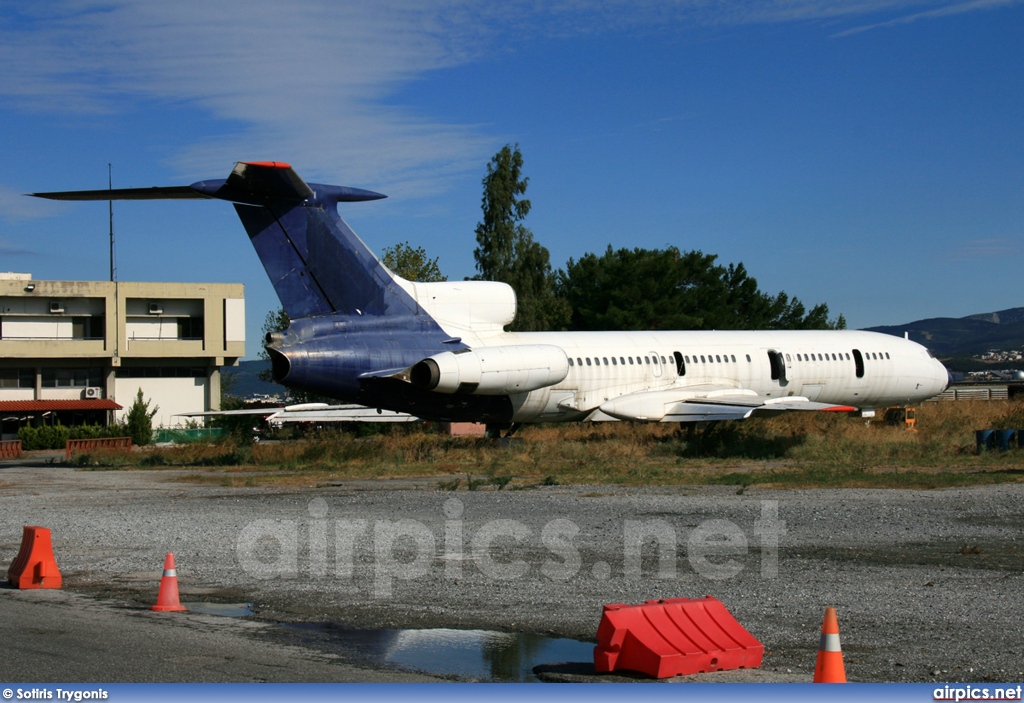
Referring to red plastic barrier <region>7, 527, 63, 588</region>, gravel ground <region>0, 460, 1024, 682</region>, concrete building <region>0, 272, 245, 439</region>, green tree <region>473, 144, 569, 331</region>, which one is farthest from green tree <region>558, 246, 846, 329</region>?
red plastic barrier <region>7, 527, 63, 588</region>

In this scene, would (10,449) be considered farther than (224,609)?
Yes

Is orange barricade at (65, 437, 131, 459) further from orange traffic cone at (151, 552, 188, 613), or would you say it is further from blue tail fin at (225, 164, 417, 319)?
orange traffic cone at (151, 552, 188, 613)

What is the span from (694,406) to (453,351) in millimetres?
6331

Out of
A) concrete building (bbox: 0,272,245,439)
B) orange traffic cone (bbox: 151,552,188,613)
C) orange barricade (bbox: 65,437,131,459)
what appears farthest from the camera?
concrete building (bbox: 0,272,245,439)

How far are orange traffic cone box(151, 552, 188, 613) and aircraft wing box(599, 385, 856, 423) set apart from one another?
17.5 meters

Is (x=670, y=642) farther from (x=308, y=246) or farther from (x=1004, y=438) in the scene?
(x=1004, y=438)

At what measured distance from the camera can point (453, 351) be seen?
23922mm

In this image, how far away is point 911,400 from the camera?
3259 centimetres

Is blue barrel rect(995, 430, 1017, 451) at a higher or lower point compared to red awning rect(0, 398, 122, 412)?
lower

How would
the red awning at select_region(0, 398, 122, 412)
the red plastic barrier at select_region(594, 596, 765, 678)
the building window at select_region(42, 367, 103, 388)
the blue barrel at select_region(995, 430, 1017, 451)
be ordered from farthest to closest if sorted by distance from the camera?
the building window at select_region(42, 367, 103, 388) → the red awning at select_region(0, 398, 122, 412) → the blue barrel at select_region(995, 430, 1017, 451) → the red plastic barrier at select_region(594, 596, 765, 678)

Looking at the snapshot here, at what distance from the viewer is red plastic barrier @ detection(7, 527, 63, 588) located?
10719 mm

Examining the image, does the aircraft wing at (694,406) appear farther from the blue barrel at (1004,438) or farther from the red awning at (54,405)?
the red awning at (54,405)

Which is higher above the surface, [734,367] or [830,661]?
[734,367]

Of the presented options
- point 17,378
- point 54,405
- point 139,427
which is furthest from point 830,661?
point 17,378
